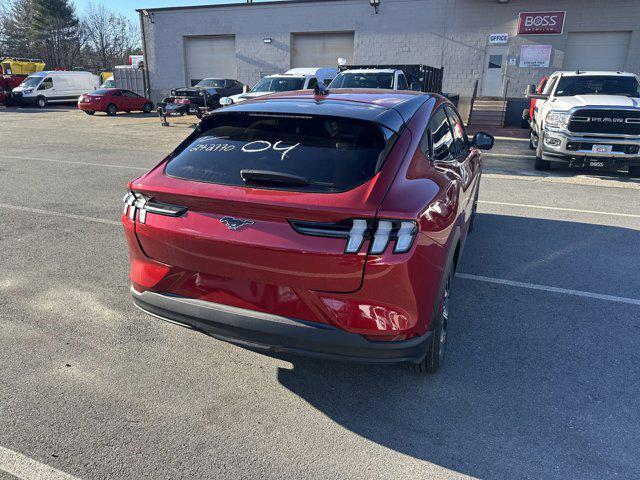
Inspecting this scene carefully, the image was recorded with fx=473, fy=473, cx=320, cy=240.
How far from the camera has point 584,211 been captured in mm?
7020

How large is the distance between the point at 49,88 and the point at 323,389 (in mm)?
34027

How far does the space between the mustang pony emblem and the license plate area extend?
9.00 metres

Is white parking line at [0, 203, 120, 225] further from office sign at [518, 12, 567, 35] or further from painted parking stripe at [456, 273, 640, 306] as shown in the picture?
office sign at [518, 12, 567, 35]

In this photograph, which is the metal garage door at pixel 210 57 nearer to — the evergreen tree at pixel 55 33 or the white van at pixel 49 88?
the white van at pixel 49 88

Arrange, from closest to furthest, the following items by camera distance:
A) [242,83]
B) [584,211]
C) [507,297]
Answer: [507,297] → [584,211] → [242,83]

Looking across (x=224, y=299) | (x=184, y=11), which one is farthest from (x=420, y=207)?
(x=184, y=11)

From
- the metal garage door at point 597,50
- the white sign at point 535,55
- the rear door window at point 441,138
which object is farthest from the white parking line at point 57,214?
the metal garage door at point 597,50

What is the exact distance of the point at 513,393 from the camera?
2896 millimetres

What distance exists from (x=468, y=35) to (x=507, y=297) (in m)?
21.1

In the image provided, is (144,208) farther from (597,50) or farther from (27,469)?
(597,50)

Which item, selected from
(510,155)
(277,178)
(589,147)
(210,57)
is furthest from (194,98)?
(277,178)

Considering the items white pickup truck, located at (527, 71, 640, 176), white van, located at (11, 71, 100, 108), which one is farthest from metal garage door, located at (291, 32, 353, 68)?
white pickup truck, located at (527, 71, 640, 176)

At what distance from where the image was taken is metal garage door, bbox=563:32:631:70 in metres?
20.3

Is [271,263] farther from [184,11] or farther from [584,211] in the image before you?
[184,11]
